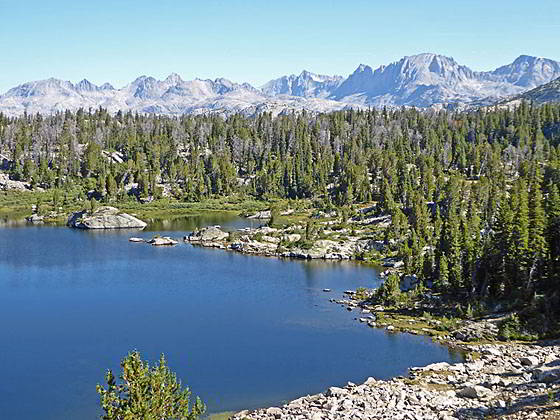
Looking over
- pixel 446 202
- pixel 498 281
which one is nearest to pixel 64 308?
pixel 498 281

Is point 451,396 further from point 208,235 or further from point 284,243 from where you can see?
point 208,235

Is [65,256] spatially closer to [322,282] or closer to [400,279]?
[322,282]

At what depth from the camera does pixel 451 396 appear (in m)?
46.8

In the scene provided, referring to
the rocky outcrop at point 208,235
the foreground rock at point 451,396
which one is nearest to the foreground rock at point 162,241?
the rocky outcrop at point 208,235

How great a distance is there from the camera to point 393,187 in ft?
564

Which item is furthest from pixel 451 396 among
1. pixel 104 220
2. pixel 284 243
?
pixel 104 220

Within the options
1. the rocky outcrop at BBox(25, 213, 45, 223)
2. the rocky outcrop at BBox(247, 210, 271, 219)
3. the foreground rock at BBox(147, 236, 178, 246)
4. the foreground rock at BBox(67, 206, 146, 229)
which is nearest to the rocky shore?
the foreground rock at BBox(147, 236, 178, 246)

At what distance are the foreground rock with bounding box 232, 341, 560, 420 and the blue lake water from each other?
4.46m

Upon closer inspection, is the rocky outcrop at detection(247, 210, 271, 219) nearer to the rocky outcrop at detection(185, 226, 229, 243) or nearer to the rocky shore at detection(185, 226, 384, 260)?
the rocky shore at detection(185, 226, 384, 260)

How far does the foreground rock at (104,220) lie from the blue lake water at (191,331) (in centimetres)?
4220

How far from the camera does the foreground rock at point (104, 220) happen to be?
16288 cm

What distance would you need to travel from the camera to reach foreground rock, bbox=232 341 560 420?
1606 inches

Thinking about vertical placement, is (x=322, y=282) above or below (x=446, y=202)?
below

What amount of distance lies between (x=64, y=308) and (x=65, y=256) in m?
42.0
